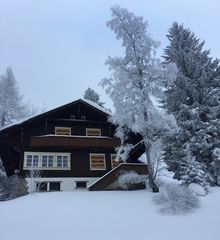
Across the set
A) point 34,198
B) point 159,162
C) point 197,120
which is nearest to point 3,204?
point 34,198

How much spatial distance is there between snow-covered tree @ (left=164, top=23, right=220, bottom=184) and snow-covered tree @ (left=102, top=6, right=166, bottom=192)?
2471mm

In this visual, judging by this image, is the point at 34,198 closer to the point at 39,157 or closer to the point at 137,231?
the point at 39,157

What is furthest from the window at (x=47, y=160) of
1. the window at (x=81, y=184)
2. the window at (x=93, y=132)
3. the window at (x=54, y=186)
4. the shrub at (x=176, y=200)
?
the shrub at (x=176, y=200)

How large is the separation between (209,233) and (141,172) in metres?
13.4

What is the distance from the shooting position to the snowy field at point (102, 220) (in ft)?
45.8

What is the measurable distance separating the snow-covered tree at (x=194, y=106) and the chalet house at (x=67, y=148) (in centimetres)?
369

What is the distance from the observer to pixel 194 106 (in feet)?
86.1

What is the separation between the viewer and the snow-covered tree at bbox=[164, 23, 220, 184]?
24734 millimetres

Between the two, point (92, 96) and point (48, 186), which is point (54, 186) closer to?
point (48, 186)

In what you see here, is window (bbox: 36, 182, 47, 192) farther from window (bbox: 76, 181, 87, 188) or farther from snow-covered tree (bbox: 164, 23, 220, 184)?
snow-covered tree (bbox: 164, 23, 220, 184)

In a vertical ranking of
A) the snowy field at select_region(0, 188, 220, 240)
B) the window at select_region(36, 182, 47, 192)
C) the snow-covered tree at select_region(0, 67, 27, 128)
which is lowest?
the snowy field at select_region(0, 188, 220, 240)

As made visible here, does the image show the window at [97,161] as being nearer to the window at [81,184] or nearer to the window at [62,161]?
the window at [81,184]

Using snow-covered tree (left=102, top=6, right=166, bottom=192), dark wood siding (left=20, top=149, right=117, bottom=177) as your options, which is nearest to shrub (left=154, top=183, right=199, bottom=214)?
snow-covered tree (left=102, top=6, right=166, bottom=192)

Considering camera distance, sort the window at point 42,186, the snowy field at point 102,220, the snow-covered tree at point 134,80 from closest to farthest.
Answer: the snowy field at point 102,220
the snow-covered tree at point 134,80
the window at point 42,186
